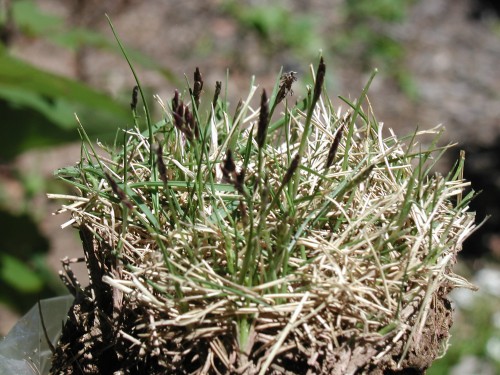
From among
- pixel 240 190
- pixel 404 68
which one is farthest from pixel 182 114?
pixel 404 68

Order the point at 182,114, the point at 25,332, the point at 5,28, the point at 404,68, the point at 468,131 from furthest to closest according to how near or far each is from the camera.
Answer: the point at 404,68 → the point at 468,131 → the point at 5,28 → the point at 25,332 → the point at 182,114

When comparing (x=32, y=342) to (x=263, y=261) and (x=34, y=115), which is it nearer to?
(x=263, y=261)

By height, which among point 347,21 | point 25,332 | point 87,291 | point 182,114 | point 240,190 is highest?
point 347,21

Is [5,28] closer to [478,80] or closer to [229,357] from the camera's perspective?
[229,357]

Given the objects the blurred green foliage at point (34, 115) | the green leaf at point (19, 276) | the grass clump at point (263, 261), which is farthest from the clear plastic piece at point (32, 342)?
the green leaf at point (19, 276)

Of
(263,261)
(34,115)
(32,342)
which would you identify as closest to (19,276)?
(34,115)

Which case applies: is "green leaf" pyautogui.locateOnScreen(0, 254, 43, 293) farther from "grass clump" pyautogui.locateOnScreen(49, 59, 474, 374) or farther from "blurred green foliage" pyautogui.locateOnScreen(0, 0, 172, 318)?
"grass clump" pyautogui.locateOnScreen(49, 59, 474, 374)

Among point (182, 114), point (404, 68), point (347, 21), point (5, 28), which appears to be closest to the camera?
point (182, 114)
